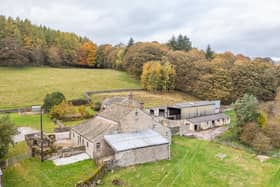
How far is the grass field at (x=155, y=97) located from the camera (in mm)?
52353

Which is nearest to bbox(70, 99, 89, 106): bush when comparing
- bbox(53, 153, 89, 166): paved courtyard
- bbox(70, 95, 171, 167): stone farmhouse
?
bbox(70, 95, 171, 167): stone farmhouse

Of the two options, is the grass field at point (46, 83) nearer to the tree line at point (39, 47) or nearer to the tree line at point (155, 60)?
the tree line at point (39, 47)

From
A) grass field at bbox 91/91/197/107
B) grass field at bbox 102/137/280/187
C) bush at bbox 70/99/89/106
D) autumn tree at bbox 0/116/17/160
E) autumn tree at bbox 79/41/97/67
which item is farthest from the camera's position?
autumn tree at bbox 79/41/97/67

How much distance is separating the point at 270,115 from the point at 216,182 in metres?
29.3

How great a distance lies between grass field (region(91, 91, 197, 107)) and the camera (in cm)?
5235

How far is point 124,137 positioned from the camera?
26.0m

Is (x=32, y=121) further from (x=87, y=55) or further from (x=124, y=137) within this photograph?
(x=87, y=55)

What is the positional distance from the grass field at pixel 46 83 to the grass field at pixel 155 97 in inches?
222

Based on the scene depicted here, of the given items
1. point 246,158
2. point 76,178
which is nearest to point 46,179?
point 76,178

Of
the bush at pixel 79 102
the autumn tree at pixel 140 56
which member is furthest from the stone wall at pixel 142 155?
the autumn tree at pixel 140 56

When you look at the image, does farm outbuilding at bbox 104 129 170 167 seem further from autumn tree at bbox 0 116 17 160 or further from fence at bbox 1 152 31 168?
autumn tree at bbox 0 116 17 160

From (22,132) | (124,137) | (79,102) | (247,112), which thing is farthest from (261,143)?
(79,102)

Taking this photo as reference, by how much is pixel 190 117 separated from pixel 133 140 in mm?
21431

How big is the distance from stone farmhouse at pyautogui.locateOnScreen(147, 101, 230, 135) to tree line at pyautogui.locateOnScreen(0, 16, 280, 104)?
11.8 meters
